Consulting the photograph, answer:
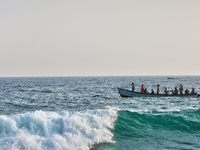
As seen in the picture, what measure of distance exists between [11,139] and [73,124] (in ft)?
11.0

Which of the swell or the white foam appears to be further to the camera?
the swell

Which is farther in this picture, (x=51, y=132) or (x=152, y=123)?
(x=152, y=123)

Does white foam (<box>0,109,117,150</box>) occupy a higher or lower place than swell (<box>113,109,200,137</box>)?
higher

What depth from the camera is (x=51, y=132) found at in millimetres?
10953

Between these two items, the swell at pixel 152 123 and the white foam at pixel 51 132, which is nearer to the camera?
the white foam at pixel 51 132

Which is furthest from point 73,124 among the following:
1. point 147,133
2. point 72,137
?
point 147,133

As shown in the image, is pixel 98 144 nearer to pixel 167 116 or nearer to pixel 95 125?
pixel 95 125

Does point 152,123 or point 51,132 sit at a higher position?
point 51,132

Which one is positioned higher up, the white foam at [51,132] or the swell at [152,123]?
the white foam at [51,132]

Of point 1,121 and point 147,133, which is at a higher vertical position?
point 1,121

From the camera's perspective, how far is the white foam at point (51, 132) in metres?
9.58

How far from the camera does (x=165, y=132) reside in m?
13.4

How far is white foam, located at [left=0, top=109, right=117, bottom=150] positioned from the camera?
9.58 meters

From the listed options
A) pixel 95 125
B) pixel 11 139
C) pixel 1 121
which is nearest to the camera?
pixel 11 139
